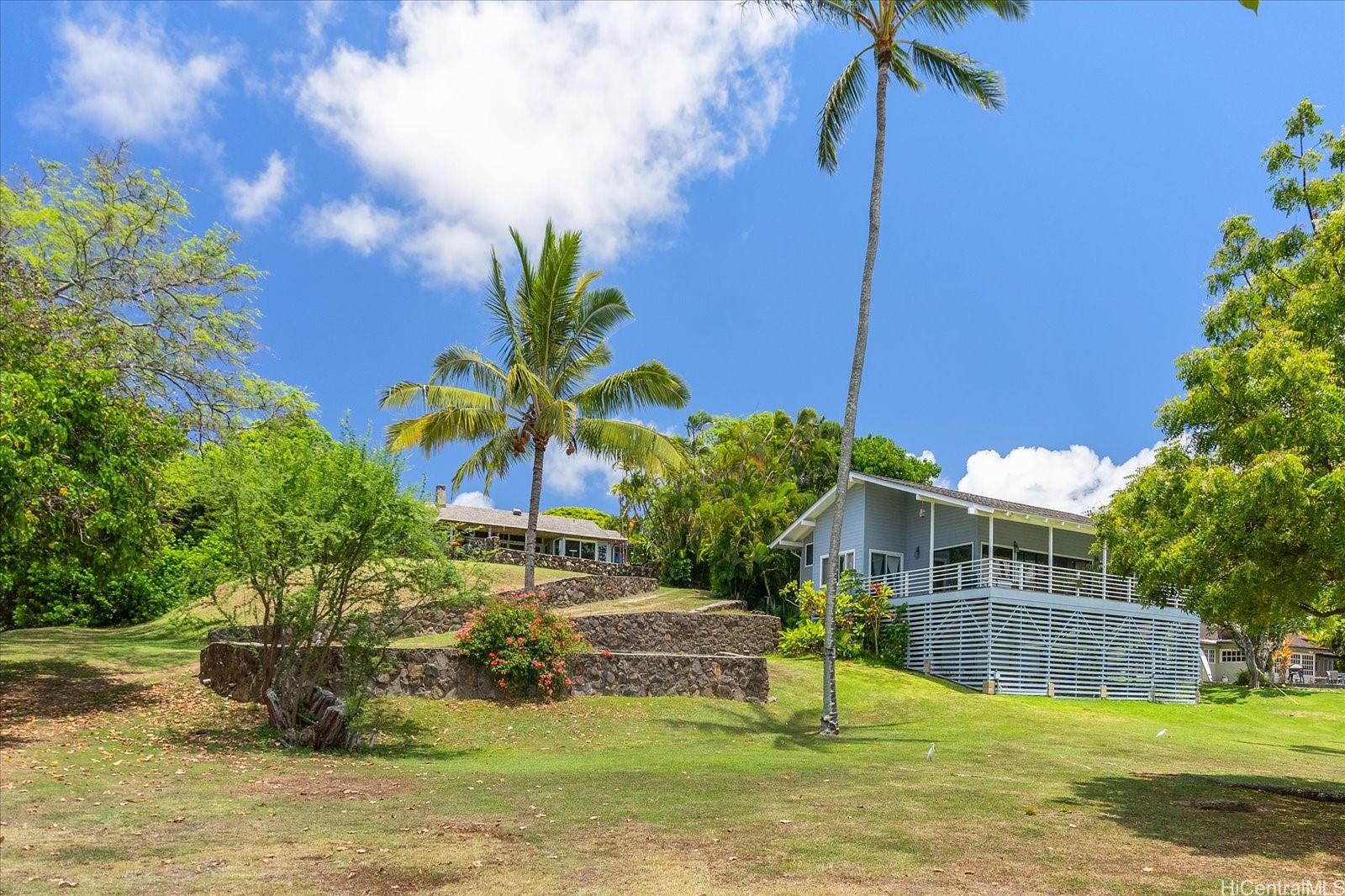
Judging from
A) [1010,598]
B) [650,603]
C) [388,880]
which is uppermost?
[1010,598]

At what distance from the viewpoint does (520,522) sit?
192ft

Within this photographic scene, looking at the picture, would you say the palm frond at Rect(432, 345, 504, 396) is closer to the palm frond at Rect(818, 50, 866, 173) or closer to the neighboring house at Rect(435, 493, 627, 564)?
the palm frond at Rect(818, 50, 866, 173)

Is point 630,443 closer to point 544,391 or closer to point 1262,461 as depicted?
point 544,391

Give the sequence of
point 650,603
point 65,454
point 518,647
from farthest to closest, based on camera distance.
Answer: point 650,603
point 518,647
point 65,454

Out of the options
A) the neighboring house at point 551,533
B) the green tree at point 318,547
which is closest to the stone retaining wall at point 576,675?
the green tree at point 318,547

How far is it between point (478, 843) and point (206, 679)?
11.9 meters

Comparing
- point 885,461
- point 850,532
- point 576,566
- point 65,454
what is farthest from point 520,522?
point 65,454

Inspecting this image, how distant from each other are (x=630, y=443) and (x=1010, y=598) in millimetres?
12022

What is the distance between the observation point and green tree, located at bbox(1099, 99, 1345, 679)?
28.6 ft

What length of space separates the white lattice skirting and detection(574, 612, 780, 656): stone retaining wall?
15.0 feet

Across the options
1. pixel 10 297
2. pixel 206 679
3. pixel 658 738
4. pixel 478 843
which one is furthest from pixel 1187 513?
pixel 10 297

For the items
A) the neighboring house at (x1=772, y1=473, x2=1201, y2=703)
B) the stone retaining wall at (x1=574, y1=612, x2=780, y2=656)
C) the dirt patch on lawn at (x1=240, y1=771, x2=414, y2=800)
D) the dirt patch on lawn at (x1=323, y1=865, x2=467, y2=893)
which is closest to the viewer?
the dirt patch on lawn at (x1=323, y1=865, x2=467, y2=893)

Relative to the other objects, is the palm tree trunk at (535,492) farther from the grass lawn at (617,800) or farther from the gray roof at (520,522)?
the gray roof at (520,522)

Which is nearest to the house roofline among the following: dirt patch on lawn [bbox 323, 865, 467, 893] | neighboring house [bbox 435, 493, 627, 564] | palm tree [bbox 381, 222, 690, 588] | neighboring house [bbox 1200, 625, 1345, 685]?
palm tree [bbox 381, 222, 690, 588]
